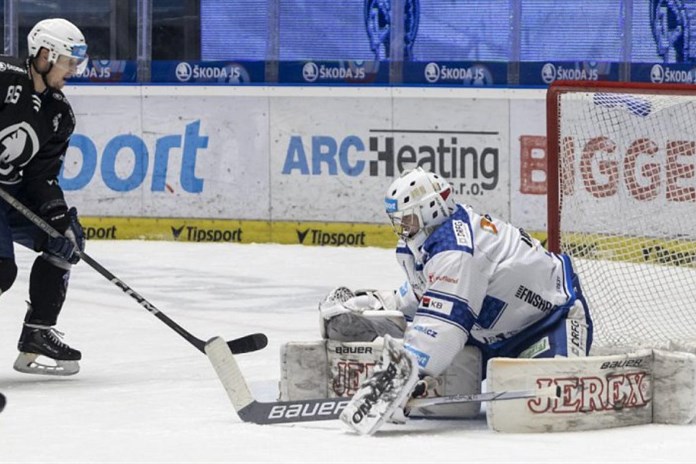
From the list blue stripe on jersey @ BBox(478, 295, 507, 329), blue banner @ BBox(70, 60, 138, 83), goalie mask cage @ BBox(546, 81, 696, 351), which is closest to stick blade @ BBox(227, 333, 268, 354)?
blue stripe on jersey @ BBox(478, 295, 507, 329)

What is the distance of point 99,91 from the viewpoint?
10.2 metres

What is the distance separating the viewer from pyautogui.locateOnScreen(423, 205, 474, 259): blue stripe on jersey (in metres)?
4.64

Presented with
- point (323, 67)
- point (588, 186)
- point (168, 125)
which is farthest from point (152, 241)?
point (588, 186)

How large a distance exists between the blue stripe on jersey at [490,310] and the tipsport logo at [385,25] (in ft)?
16.1

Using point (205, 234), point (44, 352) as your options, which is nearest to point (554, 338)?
point (44, 352)

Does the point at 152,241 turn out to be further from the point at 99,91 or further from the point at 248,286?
the point at 248,286

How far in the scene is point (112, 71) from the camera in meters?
10.2

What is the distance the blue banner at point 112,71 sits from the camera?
10.2m

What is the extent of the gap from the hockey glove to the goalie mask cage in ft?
5.26

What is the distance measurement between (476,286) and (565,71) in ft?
15.9

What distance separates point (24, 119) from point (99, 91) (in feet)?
15.5

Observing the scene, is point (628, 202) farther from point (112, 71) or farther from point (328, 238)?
point (112, 71)

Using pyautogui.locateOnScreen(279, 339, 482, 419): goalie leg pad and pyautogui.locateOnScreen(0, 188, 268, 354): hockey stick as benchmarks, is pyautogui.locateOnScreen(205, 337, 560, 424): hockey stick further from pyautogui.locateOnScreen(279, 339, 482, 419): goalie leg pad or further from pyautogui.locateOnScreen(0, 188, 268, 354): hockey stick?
pyautogui.locateOnScreen(0, 188, 268, 354): hockey stick

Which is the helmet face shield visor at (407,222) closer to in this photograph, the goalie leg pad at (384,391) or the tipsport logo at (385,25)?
the goalie leg pad at (384,391)
